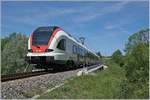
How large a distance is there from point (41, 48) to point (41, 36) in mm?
848

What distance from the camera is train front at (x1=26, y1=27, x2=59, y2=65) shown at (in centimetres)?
2042

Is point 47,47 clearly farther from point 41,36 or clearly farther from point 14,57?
point 14,57

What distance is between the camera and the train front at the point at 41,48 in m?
20.4

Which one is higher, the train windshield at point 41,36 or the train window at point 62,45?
the train windshield at point 41,36

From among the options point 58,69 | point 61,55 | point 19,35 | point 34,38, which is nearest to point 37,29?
point 34,38

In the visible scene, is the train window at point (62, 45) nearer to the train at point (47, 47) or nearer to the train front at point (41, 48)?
the train at point (47, 47)

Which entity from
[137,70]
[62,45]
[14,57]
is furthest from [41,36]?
[14,57]

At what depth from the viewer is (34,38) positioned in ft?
69.2

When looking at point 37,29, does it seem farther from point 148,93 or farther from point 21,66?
point 21,66

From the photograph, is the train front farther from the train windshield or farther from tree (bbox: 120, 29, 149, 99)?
tree (bbox: 120, 29, 149, 99)

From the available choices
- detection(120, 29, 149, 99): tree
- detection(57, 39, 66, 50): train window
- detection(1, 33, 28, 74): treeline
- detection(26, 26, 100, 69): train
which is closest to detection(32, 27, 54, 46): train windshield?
detection(26, 26, 100, 69): train

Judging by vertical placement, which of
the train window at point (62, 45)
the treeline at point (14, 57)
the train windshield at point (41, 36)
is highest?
the train windshield at point (41, 36)

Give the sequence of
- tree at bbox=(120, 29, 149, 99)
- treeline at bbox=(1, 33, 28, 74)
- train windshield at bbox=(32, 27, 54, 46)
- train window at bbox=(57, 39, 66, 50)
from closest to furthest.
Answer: tree at bbox=(120, 29, 149, 99)
train windshield at bbox=(32, 27, 54, 46)
train window at bbox=(57, 39, 66, 50)
treeline at bbox=(1, 33, 28, 74)

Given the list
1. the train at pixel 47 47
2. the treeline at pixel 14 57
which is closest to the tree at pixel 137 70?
the train at pixel 47 47
